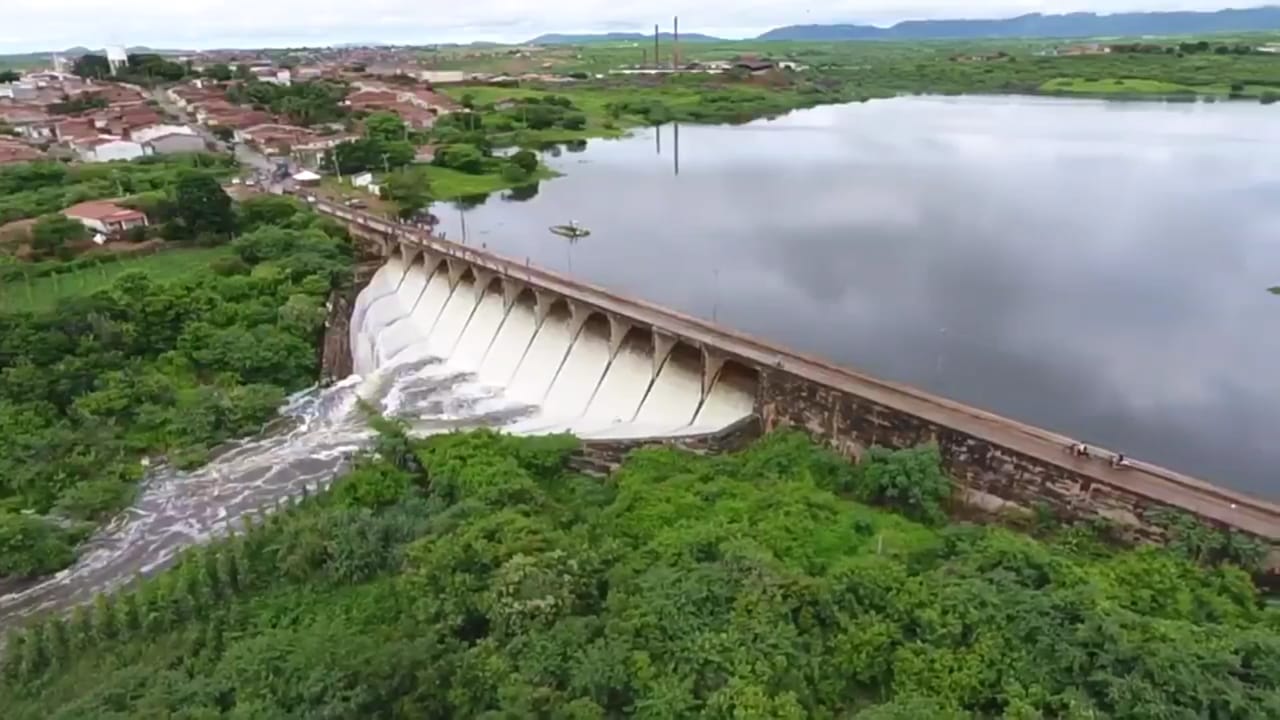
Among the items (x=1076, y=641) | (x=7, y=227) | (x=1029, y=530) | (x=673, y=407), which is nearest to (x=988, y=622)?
(x=1076, y=641)

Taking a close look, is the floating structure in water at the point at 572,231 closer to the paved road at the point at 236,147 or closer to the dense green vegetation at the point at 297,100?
the paved road at the point at 236,147

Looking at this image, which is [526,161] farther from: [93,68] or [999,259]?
[93,68]

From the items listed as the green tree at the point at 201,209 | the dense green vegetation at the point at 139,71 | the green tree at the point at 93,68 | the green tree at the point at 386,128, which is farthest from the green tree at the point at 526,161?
the green tree at the point at 93,68

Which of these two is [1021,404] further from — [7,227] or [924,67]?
[924,67]

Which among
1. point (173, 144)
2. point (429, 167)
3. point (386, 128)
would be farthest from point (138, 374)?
point (386, 128)

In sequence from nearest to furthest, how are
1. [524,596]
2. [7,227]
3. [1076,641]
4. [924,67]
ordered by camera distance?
[1076,641] < [524,596] < [7,227] < [924,67]

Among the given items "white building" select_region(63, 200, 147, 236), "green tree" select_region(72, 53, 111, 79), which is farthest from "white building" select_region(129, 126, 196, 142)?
"green tree" select_region(72, 53, 111, 79)
